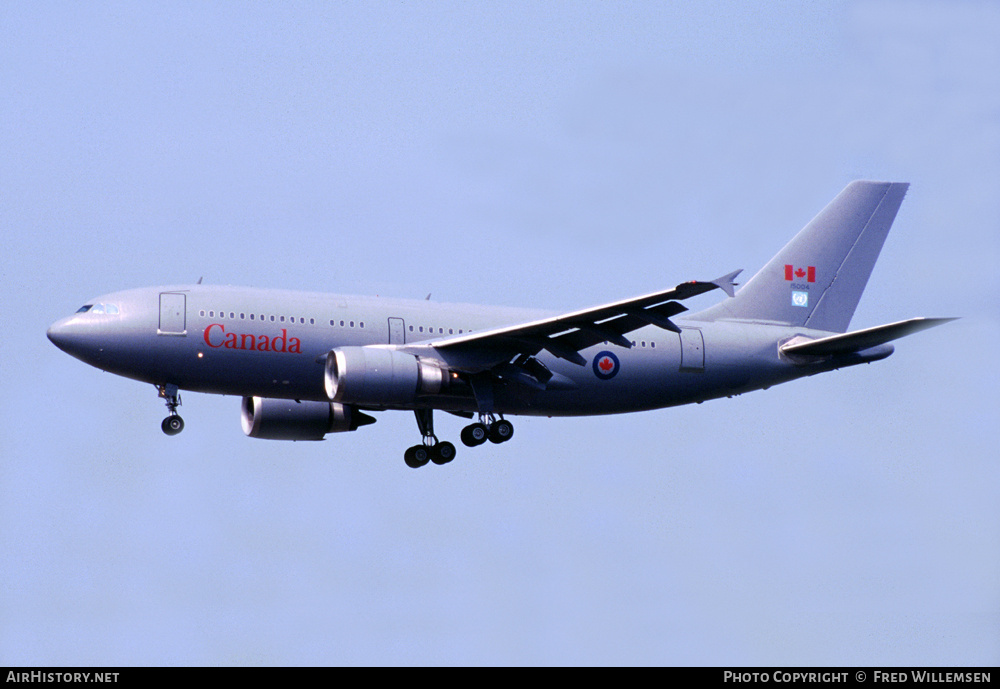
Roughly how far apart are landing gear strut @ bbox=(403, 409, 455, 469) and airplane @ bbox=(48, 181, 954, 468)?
42 mm

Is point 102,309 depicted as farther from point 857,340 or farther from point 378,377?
point 857,340

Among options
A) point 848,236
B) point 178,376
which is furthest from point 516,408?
point 848,236

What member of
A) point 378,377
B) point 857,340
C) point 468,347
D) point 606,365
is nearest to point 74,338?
point 378,377

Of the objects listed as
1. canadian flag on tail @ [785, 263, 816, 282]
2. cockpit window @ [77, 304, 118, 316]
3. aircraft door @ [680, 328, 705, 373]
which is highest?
canadian flag on tail @ [785, 263, 816, 282]

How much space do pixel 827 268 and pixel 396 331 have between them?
1481cm

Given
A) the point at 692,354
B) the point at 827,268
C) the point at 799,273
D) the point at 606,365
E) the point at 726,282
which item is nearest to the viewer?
the point at 726,282

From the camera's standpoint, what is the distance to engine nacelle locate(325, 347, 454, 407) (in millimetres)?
42562

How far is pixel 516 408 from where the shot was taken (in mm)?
46156

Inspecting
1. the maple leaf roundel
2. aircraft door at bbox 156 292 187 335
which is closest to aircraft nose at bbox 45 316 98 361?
aircraft door at bbox 156 292 187 335

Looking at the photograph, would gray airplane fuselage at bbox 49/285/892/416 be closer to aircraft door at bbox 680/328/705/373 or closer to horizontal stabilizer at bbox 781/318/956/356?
aircraft door at bbox 680/328/705/373

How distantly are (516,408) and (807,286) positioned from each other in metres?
11.0

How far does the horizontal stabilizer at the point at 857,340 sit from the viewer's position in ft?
138

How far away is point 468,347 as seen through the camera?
145ft
